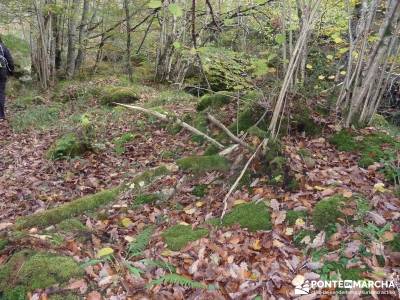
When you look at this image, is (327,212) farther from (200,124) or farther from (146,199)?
(200,124)

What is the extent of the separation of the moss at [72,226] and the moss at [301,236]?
7.40ft

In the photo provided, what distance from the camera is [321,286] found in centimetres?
285

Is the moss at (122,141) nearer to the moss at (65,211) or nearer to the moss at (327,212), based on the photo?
the moss at (65,211)

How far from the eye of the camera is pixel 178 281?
2963mm

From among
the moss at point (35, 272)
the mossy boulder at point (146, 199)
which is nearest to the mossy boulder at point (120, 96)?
the mossy boulder at point (146, 199)

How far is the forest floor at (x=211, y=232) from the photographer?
3051 mm

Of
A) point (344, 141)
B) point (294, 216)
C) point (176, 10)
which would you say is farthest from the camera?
point (344, 141)

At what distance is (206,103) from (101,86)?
678 cm

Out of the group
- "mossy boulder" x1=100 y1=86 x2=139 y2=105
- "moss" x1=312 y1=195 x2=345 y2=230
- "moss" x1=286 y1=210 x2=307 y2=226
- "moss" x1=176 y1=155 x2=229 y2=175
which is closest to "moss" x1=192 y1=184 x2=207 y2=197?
"moss" x1=176 y1=155 x2=229 y2=175

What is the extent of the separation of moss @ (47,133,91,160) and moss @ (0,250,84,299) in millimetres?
3673

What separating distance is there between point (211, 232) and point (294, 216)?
0.88 metres

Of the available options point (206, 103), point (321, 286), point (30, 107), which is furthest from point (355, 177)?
point (30, 107)

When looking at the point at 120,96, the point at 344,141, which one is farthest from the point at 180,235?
the point at 120,96

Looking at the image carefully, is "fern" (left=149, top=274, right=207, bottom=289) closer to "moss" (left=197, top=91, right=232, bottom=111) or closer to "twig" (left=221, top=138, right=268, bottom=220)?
"twig" (left=221, top=138, right=268, bottom=220)
